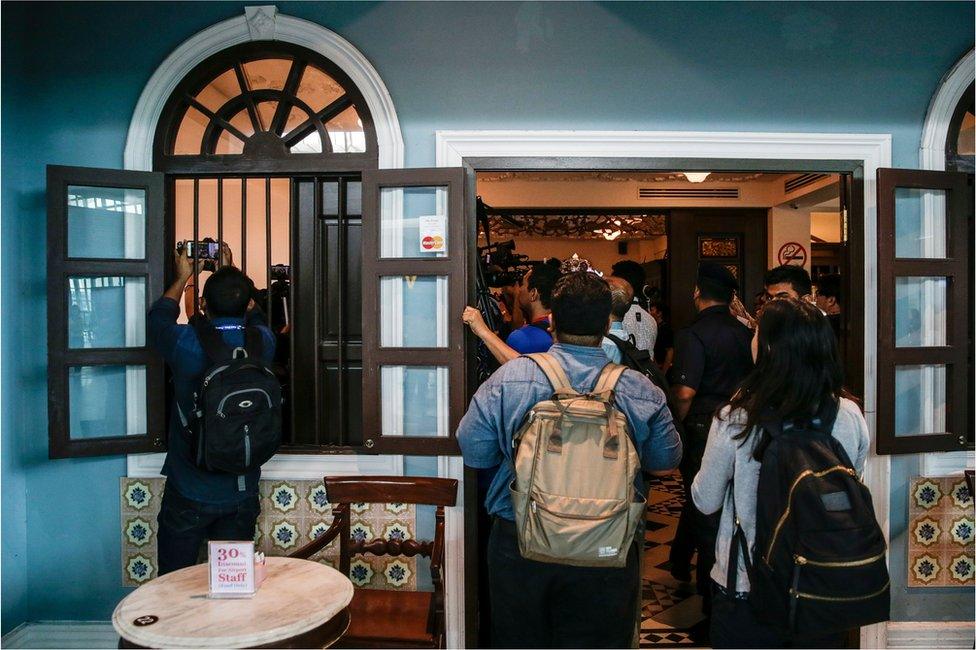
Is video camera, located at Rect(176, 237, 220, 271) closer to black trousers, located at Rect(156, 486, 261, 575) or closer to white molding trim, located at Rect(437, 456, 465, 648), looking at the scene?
black trousers, located at Rect(156, 486, 261, 575)

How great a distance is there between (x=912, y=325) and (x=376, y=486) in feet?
8.33

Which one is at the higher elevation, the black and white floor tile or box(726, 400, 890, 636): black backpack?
box(726, 400, 890, 636): black backpack

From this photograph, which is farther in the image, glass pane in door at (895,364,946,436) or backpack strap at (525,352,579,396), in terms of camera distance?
glass pane in door at (895,364,946,436)

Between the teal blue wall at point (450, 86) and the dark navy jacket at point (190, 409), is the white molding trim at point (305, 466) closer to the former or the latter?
the teal blue wall at point (450, 86)

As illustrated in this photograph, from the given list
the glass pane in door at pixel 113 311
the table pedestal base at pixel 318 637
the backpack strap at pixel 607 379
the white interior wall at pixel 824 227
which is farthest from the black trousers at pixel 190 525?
the white interior wall at pixel 824 227

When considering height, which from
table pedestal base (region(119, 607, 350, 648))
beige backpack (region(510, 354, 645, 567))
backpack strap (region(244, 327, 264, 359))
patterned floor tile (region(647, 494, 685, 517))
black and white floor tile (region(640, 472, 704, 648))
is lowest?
patterned floor tile (region(647, 494, 685, 517))

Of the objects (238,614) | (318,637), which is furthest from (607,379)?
(238,614)

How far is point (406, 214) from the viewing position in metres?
3.04

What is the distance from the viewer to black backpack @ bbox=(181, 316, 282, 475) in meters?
2.42

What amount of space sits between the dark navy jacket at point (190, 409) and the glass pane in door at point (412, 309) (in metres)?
0.60

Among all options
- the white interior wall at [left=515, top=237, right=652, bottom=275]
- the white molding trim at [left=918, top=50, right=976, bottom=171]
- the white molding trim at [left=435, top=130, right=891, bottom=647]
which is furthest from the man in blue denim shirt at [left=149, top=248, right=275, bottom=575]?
the white interior wall at [left=515, top=237, right=652, bottom=275]

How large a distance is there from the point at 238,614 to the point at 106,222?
2.02 metres

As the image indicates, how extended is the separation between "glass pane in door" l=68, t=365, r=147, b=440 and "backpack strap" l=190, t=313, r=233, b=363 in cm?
75

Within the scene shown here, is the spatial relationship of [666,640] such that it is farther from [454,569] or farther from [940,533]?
[940,533]
